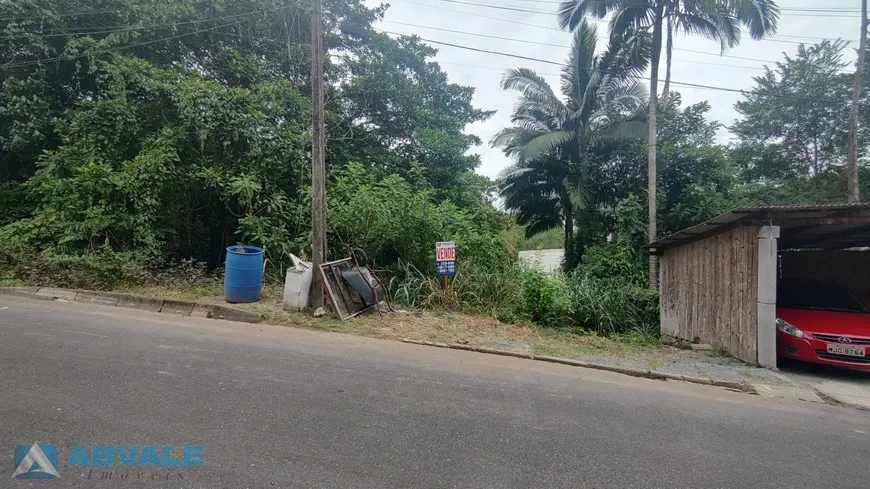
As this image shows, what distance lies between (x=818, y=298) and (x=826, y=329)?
5.17 ft

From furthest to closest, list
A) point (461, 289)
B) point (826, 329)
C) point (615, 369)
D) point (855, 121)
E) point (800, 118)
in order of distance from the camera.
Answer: point (800, 118)
point (855, 121)
point (461, 289)
point (826, 329)
point (615, 369)

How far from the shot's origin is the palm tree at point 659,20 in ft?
37.9

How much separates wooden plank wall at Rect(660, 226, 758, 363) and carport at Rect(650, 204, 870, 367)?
0.01 m

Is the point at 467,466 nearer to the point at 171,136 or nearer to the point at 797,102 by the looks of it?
the point at 171,136

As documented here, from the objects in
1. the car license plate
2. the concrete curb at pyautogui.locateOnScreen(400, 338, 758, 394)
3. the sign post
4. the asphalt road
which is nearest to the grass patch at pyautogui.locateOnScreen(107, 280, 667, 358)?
the concrete curb at pyautogui.locateOnScreen(400, 338, 758, 394)

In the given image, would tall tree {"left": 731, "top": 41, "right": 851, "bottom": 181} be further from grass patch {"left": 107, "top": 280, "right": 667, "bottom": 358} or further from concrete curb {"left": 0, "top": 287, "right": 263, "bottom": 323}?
concrete curb {"left": 0, "top": 287, "right": 263, "bottom": 323}

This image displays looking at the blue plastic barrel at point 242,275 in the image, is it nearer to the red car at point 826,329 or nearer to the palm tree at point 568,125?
the red car at point 826,329

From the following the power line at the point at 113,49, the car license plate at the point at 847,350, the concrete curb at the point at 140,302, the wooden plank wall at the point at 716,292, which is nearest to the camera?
the car license plate at the point at 847,350

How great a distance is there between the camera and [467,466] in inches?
105

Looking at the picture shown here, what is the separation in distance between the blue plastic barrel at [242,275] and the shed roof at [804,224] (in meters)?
7.69

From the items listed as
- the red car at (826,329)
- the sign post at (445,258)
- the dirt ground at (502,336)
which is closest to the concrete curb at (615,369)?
the dirt ground at (502,336)

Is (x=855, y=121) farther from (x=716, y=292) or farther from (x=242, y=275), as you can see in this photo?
(x=242, y=275)

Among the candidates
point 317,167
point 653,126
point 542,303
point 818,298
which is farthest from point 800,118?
point 317,167

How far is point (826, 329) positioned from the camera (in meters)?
5.87
